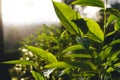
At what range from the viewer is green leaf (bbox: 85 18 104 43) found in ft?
5.23

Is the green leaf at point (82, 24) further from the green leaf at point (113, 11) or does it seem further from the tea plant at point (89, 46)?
the green leaf at point (113, 11)

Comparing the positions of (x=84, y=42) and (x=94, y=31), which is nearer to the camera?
(x=84, y=42)

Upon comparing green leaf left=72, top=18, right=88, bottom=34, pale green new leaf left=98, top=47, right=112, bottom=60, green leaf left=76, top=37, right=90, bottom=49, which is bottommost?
pale green new leaf left=98, top=47, right=112, bottom=60

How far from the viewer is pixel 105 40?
1.71 metres

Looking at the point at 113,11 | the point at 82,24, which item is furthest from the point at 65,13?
the point at 113,11

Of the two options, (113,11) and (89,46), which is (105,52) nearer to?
(89,46)

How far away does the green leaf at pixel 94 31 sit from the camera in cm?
159

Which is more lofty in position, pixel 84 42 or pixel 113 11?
pixel 113 11

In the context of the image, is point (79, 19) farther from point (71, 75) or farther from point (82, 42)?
point (71, 75)

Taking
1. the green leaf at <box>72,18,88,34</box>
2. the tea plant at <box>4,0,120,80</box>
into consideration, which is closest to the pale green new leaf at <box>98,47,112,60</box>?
the tea plant at <box>4,0,120,80</box>

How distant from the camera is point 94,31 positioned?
160 centimetres

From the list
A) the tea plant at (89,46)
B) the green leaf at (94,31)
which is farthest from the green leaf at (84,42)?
the green leaf at (94,31)

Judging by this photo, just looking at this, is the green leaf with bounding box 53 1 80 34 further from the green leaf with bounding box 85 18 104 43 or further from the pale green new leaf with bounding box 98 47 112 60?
the pale green new leaf with bounding box 98 47 112 60

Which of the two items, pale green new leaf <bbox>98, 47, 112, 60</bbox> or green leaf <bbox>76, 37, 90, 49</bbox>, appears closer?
green leaf <bbox>76, 37, 90, 49</bbox>
